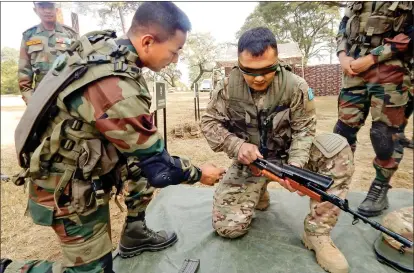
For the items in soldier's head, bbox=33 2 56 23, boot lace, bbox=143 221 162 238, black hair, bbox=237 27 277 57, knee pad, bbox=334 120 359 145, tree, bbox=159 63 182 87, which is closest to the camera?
black hair, bbox=237 27 277 57

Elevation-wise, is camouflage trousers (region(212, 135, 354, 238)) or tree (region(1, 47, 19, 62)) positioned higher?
tree (region(1, 47, 19, 62))

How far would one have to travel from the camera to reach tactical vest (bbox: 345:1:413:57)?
1668 millimetres

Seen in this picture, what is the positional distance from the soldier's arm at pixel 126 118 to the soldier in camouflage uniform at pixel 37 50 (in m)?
2.70

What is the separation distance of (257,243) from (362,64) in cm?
139

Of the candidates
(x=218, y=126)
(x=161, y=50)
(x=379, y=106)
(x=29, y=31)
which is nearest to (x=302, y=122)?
(x=379, y=106)

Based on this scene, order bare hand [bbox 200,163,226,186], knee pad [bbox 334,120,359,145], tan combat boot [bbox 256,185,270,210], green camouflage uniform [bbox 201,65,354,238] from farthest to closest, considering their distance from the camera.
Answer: tan combat boot [bbox 256,185,270,210]
knee pad [bbox 334,120,359,145]
green camouflage uniform [bbox 201,65,354,238]
bare hand [bbox 200,163,226,186]

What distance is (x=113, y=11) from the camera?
7.81 feet

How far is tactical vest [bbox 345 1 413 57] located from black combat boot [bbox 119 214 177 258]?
6.14ft

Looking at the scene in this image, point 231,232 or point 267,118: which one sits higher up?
point 267,118

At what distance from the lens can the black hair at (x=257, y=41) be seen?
1.79 meters

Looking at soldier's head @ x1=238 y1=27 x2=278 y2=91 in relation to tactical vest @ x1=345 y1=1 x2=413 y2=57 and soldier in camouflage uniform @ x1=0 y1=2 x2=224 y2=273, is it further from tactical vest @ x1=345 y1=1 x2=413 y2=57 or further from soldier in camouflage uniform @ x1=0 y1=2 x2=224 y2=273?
tactical vest @ x1=345 y1=1 x2=413 y2=57

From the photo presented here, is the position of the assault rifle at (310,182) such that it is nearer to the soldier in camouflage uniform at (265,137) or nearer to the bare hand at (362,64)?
the soldier in camouflage uniform at (265,137)

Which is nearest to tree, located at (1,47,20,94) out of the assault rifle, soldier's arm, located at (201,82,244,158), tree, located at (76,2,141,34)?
tree, located at (76,2,141,34)

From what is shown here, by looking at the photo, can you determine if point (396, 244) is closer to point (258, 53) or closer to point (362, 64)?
point (362, 64)
